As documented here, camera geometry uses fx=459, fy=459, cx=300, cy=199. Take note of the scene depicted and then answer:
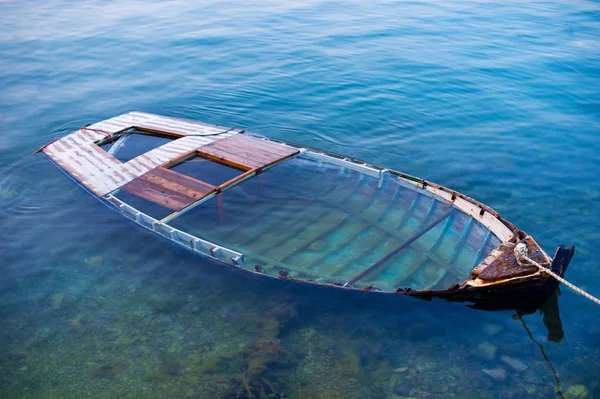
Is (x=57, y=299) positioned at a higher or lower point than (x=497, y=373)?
higher

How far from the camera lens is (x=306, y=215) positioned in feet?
48.1

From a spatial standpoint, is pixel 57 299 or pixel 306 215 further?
pixel 306 215

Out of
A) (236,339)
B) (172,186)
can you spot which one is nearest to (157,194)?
(172,186)

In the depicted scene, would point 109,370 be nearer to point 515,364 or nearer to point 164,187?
point 164,187

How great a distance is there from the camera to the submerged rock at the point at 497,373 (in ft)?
34.6

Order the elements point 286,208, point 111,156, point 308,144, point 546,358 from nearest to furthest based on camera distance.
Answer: point 546,358 < point 286,208 < point 111,156 < point 308,144

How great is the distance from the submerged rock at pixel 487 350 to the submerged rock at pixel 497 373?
35cm

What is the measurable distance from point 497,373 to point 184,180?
1003 cm

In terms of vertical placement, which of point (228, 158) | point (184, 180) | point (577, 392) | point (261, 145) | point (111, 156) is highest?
point (261, 145)

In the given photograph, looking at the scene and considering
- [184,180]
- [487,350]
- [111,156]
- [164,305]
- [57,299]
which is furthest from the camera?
[111,156]

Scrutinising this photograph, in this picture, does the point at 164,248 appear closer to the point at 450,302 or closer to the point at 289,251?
the point at 289,251

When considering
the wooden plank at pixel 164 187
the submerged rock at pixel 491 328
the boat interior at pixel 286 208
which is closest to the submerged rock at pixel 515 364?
the submerged rock at pixel 491 328

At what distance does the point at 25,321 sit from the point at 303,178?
9.13 metres

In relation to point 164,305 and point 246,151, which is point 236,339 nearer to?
point 164,305
